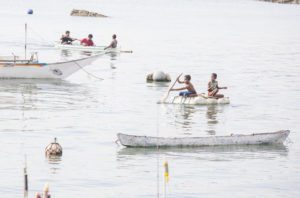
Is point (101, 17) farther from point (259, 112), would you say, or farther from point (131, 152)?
point (131, 152)

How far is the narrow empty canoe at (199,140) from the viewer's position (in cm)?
2633

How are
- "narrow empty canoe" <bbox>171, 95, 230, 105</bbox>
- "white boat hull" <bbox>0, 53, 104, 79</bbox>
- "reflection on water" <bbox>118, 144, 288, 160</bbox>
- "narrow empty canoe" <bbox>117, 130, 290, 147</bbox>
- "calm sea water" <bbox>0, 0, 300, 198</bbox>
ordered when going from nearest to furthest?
"calm sea water" <bbox>0, 0, 300, 198</bbox> → "reflection on water" <bbox>118, 144, 288, 160</bbox> → "narrow empty canoe" <bbox>117, 130, 290, 147</bbox> → "narrow empty canoe" <bbox>171, 95, 230, 105</bbox> → "white boat hull" <bbox>0, 53, 104, 79</bbox>

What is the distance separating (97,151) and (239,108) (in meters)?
12.3

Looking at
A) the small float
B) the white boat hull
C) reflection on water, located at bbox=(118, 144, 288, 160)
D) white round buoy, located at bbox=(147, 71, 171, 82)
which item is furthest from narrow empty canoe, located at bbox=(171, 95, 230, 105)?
the white boat hull

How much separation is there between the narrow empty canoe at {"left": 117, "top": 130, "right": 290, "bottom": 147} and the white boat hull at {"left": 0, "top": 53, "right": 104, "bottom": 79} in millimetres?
18858

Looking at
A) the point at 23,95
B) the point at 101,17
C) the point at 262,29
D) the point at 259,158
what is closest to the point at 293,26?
the point at 262,29

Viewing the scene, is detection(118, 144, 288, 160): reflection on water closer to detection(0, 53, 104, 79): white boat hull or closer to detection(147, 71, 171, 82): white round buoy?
detection(0, 53, 104, 79): white boat hull

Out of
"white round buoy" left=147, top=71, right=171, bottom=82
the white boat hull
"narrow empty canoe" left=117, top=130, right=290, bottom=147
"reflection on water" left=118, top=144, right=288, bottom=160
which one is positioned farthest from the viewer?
"white round buoy" left=147, top=71, right=171, bottom=82

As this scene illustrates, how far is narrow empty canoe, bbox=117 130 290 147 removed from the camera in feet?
86.4

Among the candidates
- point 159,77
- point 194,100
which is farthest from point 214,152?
point 159,77

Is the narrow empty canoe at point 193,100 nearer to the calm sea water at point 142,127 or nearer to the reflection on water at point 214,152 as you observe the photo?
the calm sea water at point 142,127

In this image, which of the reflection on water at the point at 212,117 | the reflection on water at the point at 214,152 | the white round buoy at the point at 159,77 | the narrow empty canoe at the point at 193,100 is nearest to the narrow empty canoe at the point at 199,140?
the reflection on water at the point at 214,152

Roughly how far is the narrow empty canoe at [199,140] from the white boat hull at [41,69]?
61.9 ft

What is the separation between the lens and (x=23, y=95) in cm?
4044
